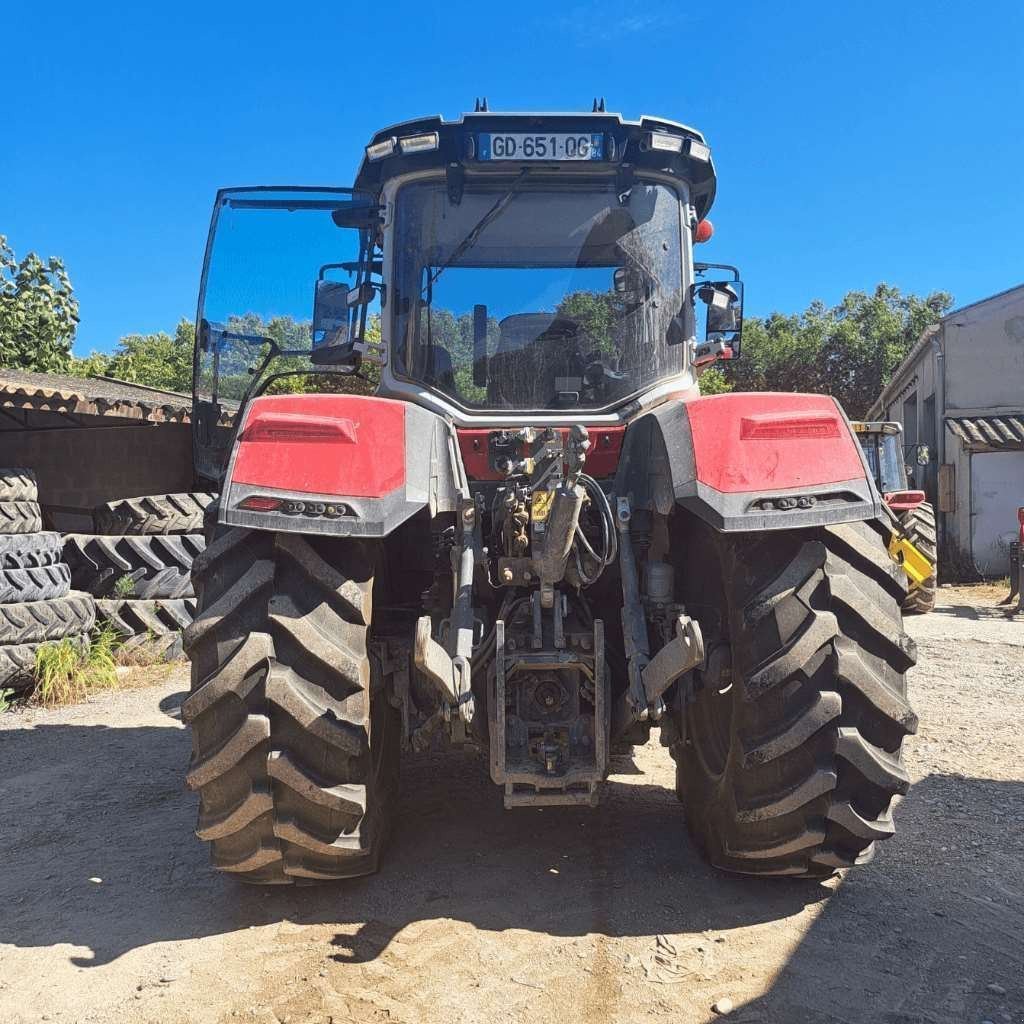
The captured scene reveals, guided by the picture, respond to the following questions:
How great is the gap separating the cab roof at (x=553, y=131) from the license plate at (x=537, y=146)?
0.02m

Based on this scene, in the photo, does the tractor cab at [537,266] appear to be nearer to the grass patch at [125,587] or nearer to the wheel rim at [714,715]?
the wheel rim at [714,715]

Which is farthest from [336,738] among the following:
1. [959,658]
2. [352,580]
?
[959,658]

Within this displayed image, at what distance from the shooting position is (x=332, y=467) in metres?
2.98

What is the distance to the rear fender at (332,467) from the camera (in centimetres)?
290

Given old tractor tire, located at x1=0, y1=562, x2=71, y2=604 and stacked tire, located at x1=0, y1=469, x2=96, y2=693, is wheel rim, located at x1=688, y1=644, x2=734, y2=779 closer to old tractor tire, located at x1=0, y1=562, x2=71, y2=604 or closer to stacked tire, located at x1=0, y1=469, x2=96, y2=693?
stacked tire, located at x1=0, y1=469, x2=96, y2=693

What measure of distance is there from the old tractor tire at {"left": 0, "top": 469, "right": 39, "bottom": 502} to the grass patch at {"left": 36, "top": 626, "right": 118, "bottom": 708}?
3.84ft

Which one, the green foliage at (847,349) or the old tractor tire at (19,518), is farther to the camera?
the green foliage at (847,349)

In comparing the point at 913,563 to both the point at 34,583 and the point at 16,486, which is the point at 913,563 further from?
the point at 16,486

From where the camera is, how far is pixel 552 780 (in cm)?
299

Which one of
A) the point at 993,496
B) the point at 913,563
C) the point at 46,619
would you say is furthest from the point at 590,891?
the point at 993,496

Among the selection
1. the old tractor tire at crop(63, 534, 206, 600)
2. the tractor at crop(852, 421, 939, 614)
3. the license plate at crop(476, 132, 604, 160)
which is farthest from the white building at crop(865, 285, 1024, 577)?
Result: the license plate at crop(476, 132, 604, 160)

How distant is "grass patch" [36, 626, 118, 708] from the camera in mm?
6688

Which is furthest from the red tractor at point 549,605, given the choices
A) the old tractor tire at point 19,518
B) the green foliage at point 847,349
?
the green foliage at point 847,349

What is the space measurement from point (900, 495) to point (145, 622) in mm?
9014
